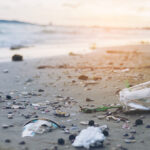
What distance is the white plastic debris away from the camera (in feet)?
8.95

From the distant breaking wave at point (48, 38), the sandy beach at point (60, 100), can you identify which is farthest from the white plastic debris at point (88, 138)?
the distant breaking wave at point (48, 38)

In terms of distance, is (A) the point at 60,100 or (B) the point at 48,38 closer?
(A) the point at 60,100

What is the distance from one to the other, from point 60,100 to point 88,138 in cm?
213

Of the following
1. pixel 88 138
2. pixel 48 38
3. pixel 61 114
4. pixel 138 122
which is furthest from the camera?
pixel 48 38

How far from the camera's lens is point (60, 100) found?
486 centimetres

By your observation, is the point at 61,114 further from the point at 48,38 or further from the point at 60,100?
the point at 48,38

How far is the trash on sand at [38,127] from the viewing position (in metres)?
3.13

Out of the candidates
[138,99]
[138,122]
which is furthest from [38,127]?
[138,99]

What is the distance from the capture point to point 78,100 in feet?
16.0

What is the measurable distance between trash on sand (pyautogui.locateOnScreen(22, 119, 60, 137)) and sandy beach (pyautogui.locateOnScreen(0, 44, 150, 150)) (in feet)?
0.24

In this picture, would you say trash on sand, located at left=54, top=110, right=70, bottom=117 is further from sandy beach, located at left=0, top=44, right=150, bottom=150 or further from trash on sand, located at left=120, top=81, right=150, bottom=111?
trash on sand, located at left=120, top=81, right=150, bottom=111

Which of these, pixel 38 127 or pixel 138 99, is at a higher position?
pixel 138 99

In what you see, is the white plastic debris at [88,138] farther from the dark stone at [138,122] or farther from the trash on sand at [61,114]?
the trash on sand at [61,114]

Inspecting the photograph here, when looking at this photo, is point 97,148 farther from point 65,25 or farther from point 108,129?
point 65,25
